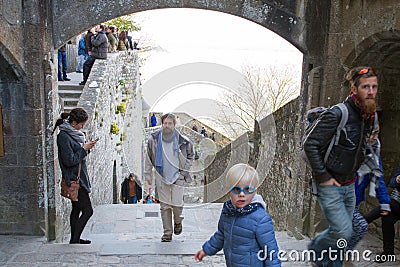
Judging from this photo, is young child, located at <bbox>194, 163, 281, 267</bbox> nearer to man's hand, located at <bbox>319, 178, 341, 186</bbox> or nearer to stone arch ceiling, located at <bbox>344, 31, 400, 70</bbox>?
man's hand, located at <bbox>319, 178, 341, 186</bbox>

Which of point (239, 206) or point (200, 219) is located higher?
point (239, 206)

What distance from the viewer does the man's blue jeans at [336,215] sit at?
3039mm

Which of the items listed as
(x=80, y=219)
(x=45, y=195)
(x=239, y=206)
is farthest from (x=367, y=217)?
(x=45, y=195)

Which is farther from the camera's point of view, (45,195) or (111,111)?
(111,111)

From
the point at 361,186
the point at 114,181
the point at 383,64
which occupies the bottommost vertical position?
the point at 114,181

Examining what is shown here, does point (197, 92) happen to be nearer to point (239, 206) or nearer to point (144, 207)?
point (144, 207)

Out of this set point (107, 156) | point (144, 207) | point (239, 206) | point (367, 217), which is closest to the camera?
point (239, 206)

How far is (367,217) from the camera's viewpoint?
418 centimetres

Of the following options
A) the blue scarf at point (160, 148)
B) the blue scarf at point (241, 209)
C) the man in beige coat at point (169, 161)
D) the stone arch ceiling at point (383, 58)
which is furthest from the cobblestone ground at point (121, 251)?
the blue scarf at point (241, 209)

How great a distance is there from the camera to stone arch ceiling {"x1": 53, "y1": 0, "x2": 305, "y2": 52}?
4.85 m

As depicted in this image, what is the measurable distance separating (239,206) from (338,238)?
0.95 m

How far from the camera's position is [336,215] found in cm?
304

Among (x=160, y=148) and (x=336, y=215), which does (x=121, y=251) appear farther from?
(x=336, y=215)

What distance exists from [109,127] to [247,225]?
829 cm
